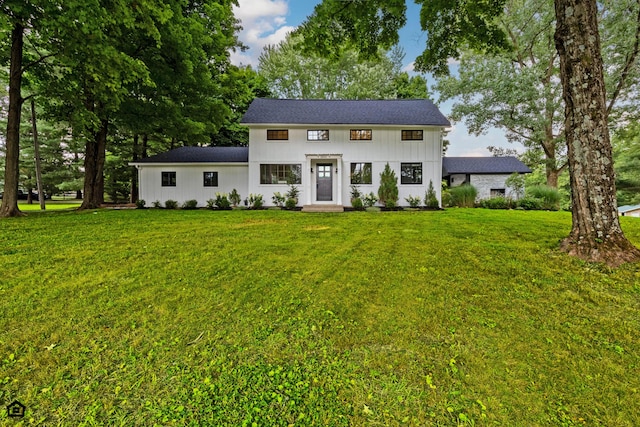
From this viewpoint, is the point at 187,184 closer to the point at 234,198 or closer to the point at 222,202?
the point at 222,202

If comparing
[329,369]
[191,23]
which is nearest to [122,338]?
[329,369]

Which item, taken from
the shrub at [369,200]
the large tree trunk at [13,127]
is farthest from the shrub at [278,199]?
the large tree trunk at [13,127]

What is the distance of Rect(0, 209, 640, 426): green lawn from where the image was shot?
5.41 feet

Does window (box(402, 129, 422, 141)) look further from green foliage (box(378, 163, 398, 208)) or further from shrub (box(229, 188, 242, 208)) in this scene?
shrub (box(229, 188, 242, 208))

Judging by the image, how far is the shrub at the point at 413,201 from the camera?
13.5 metres

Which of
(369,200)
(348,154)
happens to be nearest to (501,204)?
(369,200)

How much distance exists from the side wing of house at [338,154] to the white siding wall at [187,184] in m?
1.49

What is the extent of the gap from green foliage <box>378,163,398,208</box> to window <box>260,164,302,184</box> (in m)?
4.10

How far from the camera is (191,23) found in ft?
37.4

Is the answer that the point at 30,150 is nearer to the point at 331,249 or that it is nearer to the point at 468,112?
the point at 331,249

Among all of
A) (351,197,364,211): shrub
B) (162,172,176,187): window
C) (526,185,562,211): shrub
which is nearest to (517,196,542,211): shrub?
(526,185,562,211): shrub

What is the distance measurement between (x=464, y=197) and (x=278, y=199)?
969cm

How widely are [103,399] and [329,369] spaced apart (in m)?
1.42

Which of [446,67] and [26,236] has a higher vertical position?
[446,67]
